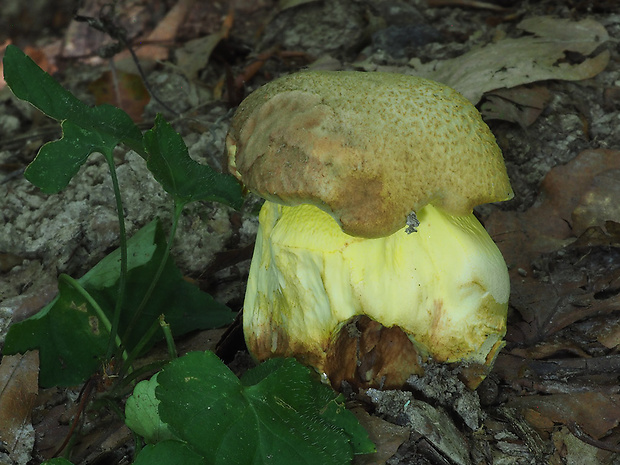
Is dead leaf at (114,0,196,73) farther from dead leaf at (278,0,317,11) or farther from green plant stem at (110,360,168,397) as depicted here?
green plant stem at (110,360,168,397)

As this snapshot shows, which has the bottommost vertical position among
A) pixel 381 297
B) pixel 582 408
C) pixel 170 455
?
pixel 582 408

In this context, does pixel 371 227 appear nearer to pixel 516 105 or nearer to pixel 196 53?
pixel 516 105

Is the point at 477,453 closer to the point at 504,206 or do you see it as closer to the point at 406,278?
the point at 406,278

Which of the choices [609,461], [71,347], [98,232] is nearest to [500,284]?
[609,461]

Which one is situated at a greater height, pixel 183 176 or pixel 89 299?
pixel 183 176

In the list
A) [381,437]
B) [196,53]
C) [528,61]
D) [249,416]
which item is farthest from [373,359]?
[196,53]

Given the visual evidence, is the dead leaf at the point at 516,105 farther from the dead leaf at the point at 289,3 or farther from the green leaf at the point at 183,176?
the dead leaf at the point at 289,3

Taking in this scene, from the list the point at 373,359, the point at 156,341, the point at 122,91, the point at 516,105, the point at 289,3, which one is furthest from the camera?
the point at 289,3
